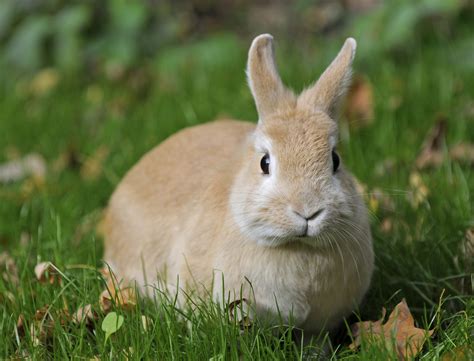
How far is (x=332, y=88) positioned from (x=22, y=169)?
233 cm

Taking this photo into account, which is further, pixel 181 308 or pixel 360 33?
pixel 360 33

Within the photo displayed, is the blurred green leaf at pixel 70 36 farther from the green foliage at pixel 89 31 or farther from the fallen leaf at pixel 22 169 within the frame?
the fallen leaf at pixel 22 169

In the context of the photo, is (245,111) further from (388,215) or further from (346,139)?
(388,215)

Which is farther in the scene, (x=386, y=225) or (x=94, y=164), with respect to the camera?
(x=94, y=164)

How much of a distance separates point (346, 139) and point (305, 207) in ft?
5.80

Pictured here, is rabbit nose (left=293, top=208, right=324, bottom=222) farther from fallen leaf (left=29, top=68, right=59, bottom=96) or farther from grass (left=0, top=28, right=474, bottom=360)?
fallen leaf (left=29, top=68, right=59, bottom=96)

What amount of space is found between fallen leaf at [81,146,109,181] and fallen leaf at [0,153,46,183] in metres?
0.22

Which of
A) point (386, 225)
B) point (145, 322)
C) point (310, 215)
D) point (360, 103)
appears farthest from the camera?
point (360, 103)

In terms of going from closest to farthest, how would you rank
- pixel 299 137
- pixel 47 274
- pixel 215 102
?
pixel 299 137 → pixel 47 274 → pixel 215 102

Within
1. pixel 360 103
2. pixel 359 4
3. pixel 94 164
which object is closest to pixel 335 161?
pixel 360 103

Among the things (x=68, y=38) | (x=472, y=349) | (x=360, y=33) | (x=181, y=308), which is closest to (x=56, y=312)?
(x=181, y=308)

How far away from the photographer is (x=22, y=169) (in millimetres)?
4551

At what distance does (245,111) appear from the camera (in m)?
4.64

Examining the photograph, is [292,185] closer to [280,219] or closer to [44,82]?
[280,219]
